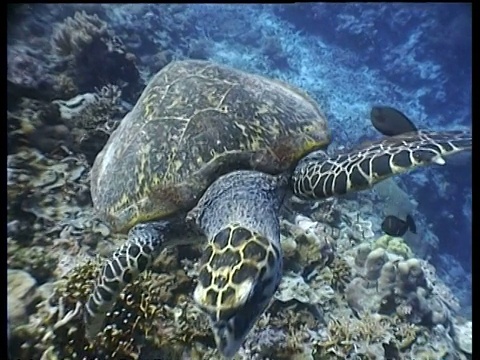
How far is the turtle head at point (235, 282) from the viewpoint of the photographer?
1.70 meters

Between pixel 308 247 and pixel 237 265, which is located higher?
pixel 237 265

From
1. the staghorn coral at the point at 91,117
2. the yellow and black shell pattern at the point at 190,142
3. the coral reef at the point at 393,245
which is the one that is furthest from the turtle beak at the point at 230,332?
the coral reef at the point at 393,245

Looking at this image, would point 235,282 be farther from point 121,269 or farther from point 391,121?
point 391,121

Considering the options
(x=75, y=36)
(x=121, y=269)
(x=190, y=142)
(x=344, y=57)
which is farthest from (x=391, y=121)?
(x=344, y=57)

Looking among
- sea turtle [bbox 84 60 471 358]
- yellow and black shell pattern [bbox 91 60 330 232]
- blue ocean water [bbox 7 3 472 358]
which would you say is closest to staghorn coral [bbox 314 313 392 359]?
sea turtle [bbox 84 60 471 358]

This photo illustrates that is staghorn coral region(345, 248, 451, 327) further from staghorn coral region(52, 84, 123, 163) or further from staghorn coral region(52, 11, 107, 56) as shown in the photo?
staghorn coral region(52, 11, 107, 56)

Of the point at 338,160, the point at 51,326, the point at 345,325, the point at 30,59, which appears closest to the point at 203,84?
the point at 338,160

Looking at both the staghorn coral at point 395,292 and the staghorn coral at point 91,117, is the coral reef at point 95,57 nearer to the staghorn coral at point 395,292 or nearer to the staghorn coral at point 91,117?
the staghorn coral at point 91,117

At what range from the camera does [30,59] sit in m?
4.49

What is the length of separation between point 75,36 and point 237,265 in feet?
15.5

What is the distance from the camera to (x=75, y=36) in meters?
5.23

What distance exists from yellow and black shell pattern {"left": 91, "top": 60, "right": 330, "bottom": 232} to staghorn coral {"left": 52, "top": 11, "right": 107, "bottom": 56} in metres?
2.57

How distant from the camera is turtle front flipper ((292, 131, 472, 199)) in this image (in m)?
2.46

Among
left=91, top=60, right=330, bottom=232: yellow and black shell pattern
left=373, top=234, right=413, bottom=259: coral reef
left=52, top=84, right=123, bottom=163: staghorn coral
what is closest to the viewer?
left=91, top=60, right=330, bottom=232: yellow and black shell pattern
